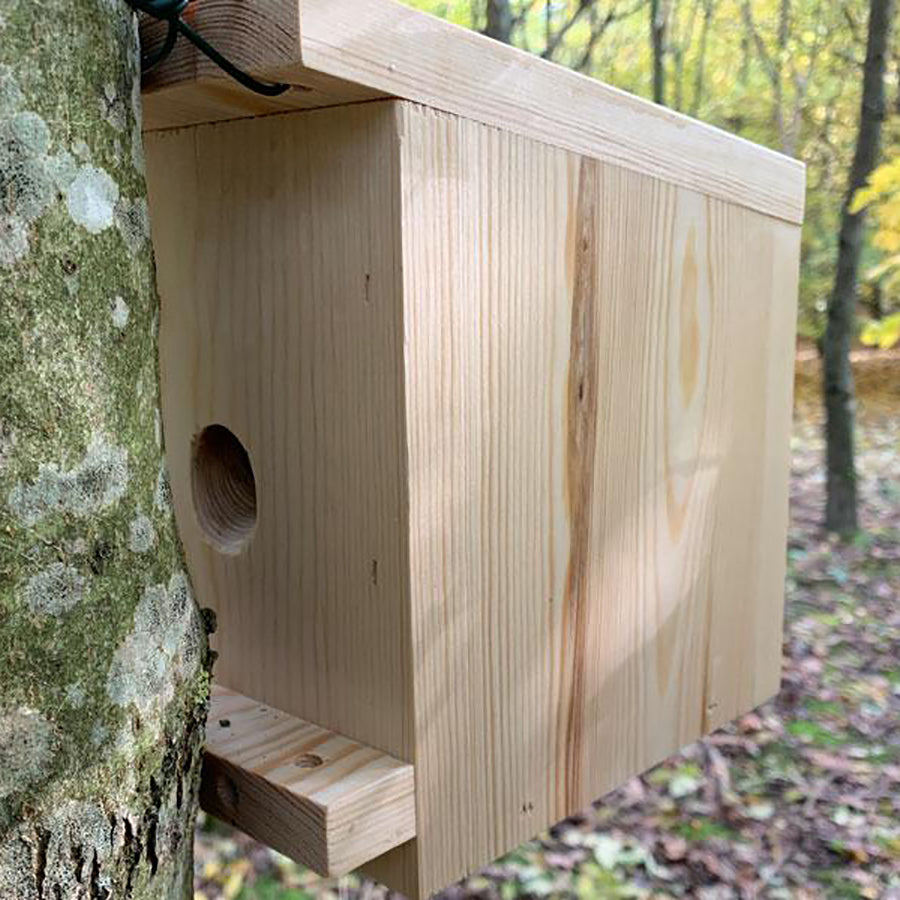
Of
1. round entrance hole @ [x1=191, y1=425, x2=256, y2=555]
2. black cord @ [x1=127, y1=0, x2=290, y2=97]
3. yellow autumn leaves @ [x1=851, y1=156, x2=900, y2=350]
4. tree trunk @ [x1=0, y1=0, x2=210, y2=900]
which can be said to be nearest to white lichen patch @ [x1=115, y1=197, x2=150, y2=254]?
tree trunk @ [x1=0, y1=0, x2=210, y2=900]

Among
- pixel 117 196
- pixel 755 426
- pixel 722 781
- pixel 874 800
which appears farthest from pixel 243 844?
pixel 117 196

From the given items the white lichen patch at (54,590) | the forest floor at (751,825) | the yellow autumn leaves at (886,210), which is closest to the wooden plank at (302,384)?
the white lichen patch at (54,590)

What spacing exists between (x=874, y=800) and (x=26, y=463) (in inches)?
102

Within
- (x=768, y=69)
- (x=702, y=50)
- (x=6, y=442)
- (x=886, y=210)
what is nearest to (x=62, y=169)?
(x=6, y=442)

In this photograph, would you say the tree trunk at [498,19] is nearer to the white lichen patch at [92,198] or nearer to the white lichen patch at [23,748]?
the white lichen patch at [92,198]

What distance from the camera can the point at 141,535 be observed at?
697 millimetres

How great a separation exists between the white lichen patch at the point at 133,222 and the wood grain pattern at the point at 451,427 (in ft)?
0.61

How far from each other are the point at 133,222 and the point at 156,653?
0.96 feet

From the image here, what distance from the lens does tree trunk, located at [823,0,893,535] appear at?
402cm

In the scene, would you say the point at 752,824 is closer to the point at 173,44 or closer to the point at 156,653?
the point at 156,653

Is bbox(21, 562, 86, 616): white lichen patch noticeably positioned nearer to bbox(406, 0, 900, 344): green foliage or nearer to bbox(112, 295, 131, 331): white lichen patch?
bbox(112, 295, 131, 331): white lichen patch

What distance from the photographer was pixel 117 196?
0.67m

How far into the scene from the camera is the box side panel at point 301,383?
838 mm

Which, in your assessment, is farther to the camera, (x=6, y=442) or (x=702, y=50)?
(x=702, y=50)
